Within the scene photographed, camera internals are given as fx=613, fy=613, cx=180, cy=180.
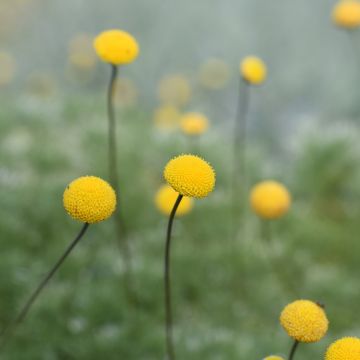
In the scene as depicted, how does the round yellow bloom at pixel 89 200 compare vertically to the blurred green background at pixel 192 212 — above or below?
above

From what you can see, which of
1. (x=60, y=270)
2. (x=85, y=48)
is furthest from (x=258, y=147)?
(x=85, y=48)

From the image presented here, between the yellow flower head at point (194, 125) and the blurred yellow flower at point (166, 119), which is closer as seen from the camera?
the yellow flower head at point (194, 125)

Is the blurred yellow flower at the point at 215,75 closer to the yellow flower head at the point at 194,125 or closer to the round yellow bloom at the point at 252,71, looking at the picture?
the yellow flower head at the point at 194,125

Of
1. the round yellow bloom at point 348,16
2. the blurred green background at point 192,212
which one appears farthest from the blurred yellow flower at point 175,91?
the round yellow bloom at point 348,16

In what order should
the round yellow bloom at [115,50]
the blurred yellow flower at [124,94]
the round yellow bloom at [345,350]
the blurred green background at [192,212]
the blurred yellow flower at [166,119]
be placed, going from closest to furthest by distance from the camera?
the round yellow bloom at [345,350] < the round yellow bloom at [115,50] < the blurred green background at [192,212] < the blurred yellow flower at [166,119] < the blurred yellow flower at [124,94]

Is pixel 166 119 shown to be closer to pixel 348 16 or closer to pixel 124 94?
pixel 124 94

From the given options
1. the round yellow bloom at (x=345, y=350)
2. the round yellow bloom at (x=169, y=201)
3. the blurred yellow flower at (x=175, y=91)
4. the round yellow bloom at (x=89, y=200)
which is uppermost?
the round yellow bloom at (x=89, y=200)

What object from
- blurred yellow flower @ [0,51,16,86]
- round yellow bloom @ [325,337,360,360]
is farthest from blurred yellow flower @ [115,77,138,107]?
round yellow bloom @ [325,337,360,360]

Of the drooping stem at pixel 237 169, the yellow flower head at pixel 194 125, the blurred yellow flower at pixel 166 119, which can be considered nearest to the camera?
the yellow flower head at pixel 194 125

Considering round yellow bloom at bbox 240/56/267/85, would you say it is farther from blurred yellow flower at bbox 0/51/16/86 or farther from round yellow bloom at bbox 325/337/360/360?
blurred yellow flower at bbox 0/51/16/86
